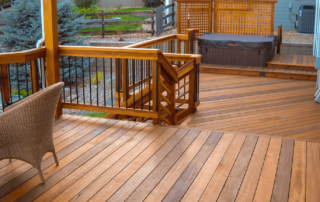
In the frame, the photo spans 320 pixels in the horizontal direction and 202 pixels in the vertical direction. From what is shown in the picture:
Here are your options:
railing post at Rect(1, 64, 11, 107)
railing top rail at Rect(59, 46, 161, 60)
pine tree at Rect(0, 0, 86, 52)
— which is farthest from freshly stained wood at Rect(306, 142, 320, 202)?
pine tree at Rect(0, 0, 86, 52)

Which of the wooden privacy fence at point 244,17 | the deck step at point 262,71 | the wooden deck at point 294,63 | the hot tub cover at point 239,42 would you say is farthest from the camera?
the wooden privacy fence at point 244,17

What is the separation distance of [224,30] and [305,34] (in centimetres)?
530

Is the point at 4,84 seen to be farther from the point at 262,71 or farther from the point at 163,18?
the point at 163,18

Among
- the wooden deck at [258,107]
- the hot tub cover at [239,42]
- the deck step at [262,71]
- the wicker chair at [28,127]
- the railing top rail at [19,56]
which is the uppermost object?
the railing top rail at [19,56]

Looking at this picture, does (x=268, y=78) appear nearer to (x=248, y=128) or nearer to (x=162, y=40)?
(x=162, y=40)

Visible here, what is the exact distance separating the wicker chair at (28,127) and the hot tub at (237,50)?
5.38 m

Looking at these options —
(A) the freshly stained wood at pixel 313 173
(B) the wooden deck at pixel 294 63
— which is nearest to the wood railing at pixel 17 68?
(A) the freshly stained wood at pixel 313 173

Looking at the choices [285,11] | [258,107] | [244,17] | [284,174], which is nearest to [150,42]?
[258,107]

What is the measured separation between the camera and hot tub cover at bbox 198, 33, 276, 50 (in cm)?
754

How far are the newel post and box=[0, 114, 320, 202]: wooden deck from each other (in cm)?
59

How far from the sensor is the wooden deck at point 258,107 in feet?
14.7

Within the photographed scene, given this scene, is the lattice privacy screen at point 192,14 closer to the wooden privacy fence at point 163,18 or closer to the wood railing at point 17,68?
the wooden privacy fence at point 163,18

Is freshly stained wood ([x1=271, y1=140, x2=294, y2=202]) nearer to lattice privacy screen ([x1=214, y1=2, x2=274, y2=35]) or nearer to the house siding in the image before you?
lattice privacy screen ([x1=214, y1=2, x2=274, y2=35])

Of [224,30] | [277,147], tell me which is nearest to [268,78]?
[224,30]
